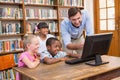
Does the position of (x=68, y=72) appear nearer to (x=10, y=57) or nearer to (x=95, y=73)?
(x=95, y=73)

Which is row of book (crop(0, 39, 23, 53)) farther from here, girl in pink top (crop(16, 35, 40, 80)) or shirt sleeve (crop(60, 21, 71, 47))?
girl in pink top (crop(16, 35, 40, 80))

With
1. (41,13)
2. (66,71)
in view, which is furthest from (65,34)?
(41,13)

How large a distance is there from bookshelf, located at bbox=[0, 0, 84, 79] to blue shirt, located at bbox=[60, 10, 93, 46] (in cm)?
141

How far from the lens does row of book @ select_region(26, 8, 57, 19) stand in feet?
13.4

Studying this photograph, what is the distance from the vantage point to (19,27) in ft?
13.0

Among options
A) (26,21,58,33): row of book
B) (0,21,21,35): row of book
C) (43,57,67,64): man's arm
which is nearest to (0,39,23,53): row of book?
(0,21,21,35): row of book

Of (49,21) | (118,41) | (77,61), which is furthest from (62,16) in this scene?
(77,61)

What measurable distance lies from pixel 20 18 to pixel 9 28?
308mm

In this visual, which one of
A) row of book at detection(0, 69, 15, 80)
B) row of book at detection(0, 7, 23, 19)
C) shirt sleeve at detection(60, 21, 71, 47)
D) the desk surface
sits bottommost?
row of book at detection(0, 69, 15, 80)

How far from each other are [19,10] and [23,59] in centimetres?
220

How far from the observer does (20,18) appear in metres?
3.91

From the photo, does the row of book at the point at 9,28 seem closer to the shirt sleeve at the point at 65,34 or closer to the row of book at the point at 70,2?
the row of book at the point at 70,2

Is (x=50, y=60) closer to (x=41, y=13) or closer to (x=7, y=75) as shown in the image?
(x=7, y=75)

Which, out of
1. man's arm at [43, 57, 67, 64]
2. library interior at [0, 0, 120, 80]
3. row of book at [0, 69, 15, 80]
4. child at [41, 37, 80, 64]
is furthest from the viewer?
row of book at [0, 69, 15, 80]
